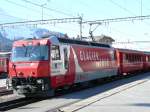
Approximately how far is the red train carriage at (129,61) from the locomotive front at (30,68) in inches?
668

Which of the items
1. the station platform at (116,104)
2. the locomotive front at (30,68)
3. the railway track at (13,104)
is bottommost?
the railway track at (13,104)

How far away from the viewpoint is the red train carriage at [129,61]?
38656mm

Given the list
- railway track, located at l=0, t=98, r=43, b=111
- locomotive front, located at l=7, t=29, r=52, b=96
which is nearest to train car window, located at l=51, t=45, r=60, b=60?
locomotive front, located at l=7, t=29, r=52, b=96

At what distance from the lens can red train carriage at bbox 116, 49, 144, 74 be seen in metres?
38.7

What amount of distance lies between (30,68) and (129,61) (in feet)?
75.5

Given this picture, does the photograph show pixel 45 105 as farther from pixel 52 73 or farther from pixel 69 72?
pixel 69 72

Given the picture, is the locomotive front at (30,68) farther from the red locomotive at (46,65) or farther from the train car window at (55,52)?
the train car window at (55,52)

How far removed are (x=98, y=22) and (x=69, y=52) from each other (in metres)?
21.4

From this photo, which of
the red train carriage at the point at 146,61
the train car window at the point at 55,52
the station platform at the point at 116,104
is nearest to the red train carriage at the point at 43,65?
the train car window at the point at 55,52

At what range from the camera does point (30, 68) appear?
20.8m

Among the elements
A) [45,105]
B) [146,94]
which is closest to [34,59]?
[45,105]

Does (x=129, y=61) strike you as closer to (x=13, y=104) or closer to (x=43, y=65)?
(x=43, y=65)

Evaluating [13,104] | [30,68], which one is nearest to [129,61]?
[30,68]

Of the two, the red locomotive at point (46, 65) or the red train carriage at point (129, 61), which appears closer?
the red locomotive at point (46, 65)
